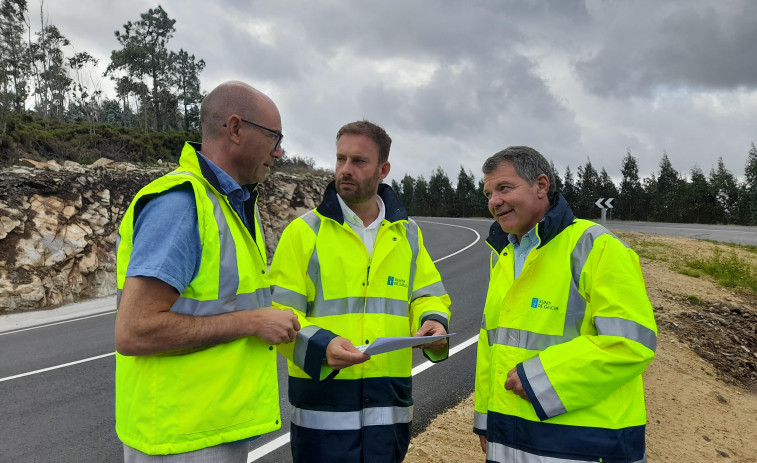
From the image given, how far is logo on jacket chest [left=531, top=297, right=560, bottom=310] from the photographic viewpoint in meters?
2.00

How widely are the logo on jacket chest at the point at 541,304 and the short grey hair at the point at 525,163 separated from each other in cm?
56

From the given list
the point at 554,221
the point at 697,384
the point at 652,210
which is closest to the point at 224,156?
the point at 554,221

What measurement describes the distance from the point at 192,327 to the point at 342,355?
0.68 m

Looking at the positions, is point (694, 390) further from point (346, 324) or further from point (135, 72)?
point (135, 72)

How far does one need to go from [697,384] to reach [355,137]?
17.4ft

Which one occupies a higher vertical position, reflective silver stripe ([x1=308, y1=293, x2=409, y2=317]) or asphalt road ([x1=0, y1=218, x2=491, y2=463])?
reflective silver stripe ([x1=308, y1=293, x2=409, y2=317])

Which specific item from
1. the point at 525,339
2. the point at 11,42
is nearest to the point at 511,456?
the point at 525,339

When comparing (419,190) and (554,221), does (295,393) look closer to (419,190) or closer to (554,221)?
(554,221)

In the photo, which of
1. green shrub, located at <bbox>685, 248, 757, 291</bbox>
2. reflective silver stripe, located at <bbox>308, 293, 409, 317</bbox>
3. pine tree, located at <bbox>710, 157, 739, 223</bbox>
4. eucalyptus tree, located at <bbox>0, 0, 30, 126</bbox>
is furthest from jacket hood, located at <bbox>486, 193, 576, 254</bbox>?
pine tree, located at <bbox>710, 157, 739, 223</bbox>

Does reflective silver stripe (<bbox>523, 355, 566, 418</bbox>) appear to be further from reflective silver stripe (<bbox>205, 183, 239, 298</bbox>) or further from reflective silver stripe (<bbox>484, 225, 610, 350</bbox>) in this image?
reflective silver stripe (<bbox>205, 183, 239, 298</bbox>)

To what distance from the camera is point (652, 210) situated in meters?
55.1

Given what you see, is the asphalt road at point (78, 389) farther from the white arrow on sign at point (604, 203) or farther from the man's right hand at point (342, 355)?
the white arrow on sign at point (604, 203)

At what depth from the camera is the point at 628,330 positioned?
1808 millimetres

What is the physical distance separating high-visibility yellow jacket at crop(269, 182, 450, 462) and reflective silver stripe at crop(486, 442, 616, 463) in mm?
477
